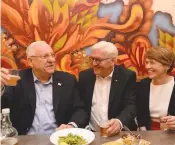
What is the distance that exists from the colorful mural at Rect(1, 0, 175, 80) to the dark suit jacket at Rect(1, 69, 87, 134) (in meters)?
0.61

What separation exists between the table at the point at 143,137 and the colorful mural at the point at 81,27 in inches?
51.9

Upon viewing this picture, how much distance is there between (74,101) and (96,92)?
0.26 meters

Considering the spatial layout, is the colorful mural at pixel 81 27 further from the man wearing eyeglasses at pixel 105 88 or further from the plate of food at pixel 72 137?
the plate of food at pixel 72 137

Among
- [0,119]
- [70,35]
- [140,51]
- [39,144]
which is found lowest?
[39,144]

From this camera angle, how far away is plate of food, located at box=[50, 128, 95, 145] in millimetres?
1640

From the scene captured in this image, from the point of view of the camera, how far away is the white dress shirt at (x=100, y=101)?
246 cm

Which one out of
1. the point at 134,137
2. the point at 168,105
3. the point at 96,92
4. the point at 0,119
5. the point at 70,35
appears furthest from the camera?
the point at 70,35

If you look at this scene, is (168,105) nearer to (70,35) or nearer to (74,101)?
(74,101)

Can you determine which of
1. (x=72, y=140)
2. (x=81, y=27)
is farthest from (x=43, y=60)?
(x=72, y=140)

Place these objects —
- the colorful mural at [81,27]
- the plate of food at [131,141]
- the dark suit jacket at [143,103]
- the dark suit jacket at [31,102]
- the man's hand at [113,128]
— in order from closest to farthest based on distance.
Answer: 1. the plate of food at [131,141]
2. the man's hand at [113,128]
3. the dark suit jacket at [31,102]
4. the dark suit jacket at [143,103]
5. the colorful mural at [81,27]

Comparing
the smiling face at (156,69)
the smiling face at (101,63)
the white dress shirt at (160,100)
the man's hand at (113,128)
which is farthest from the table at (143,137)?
the smiling face at (101,63)

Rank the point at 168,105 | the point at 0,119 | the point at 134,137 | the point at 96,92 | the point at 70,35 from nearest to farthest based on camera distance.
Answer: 1. the point at 0,119
2. the point at 134,137
3. the point at 168,105
4. the point at 96,92
5. the point at 70,35

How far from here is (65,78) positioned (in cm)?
241

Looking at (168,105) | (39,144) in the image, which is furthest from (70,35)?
(39,144)
